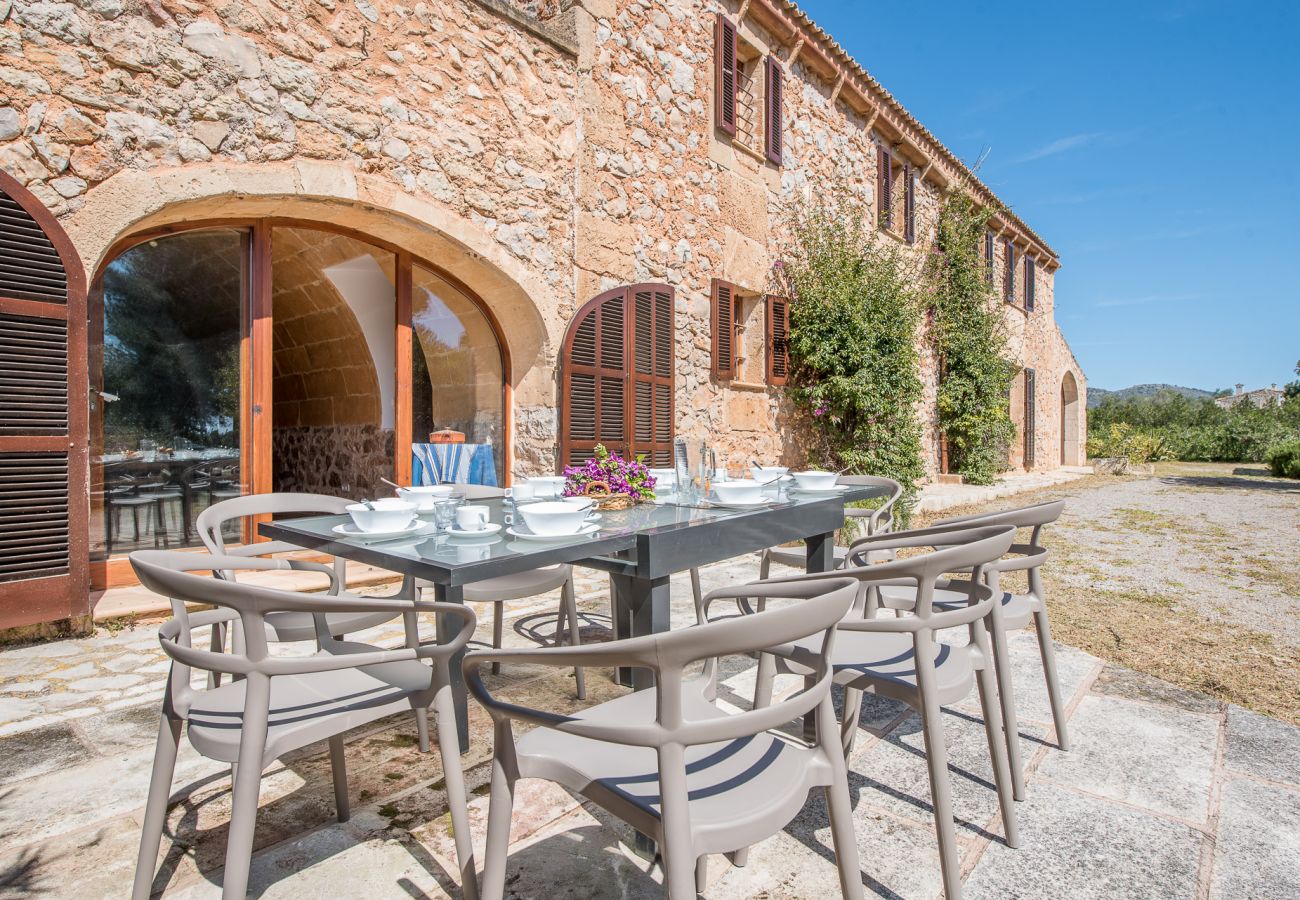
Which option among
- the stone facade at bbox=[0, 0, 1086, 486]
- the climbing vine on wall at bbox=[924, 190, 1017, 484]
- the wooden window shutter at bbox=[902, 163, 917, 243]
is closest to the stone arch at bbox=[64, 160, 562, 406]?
the stone facade at bbox=[0, 0, 1086, 486]

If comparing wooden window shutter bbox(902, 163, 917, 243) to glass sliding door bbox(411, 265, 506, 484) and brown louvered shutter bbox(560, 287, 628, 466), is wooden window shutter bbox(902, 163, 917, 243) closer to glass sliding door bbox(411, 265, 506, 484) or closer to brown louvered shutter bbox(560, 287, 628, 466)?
brown louvered shutter bbox(560, 287, 628, 466)

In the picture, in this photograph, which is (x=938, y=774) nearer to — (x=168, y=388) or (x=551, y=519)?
(x=551, y=519)

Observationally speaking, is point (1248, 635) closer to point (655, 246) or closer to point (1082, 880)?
point (1082, 880)

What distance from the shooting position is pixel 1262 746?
2008mm

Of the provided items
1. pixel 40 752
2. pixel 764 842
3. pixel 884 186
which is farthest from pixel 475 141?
pixel 884 186

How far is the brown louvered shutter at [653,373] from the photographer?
5.21 m

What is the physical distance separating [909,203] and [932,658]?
902 centimetres

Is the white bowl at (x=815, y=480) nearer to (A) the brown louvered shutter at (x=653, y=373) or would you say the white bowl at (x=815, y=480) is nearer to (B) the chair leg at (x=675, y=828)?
(B) the chair leg at (x=675, y=828)

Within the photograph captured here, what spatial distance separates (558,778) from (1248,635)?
3.66m

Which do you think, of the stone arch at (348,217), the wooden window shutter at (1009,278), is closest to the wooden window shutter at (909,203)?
the wooden window shutter at (1009,278)

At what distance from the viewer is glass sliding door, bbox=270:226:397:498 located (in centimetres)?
462

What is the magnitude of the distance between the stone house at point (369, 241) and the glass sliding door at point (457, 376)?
2 cm

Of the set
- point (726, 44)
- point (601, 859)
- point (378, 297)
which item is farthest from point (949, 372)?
point (601, 859)

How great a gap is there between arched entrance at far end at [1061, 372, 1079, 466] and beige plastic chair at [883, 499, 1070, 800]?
17280 millimetres
